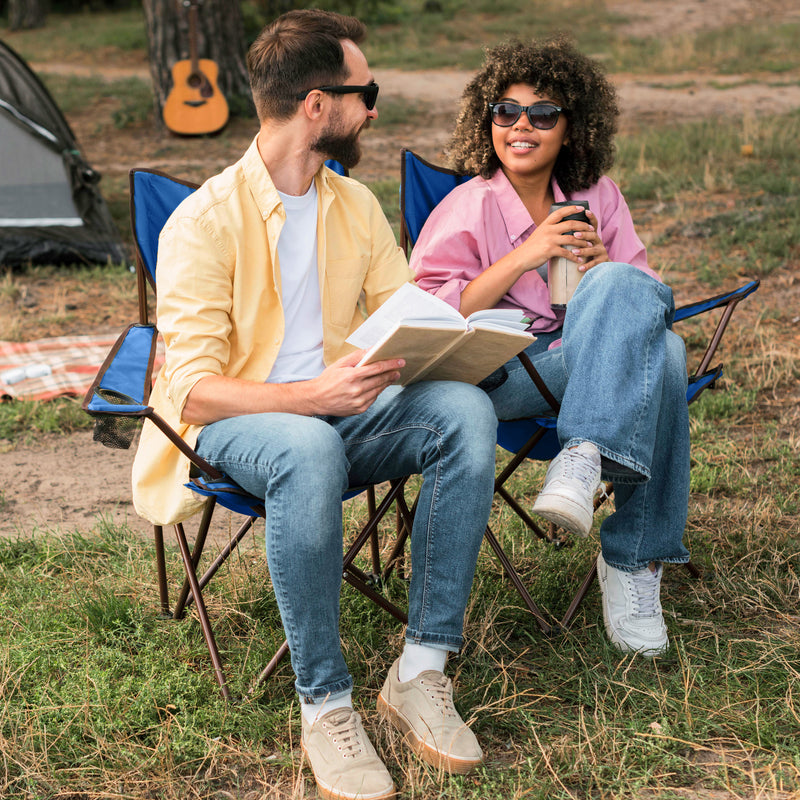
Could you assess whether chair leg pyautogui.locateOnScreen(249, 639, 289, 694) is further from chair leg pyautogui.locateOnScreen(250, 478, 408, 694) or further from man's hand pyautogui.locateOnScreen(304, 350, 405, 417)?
man's hand pyautogui.locateOnScreen(304, 350, 405, 417)

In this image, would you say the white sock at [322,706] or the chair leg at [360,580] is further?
the chair leg at [360,580]

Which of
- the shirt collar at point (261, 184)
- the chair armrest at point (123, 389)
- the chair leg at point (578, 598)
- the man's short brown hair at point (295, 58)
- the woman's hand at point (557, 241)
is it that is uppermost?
the man's short brown hair at point (295, 58)

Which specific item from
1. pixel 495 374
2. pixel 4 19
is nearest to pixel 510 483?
pixel 495 374

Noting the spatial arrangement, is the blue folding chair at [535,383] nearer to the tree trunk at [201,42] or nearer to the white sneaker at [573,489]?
the white sneaker at [573,489]

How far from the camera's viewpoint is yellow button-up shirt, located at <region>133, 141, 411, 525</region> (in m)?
2.22

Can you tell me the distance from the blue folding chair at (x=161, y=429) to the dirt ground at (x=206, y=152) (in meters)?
Result: 0.75

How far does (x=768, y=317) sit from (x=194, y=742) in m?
3.59

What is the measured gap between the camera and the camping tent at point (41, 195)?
19.9 feet

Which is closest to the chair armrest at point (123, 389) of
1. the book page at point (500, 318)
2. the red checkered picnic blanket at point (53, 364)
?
the book page at point (500, 318)

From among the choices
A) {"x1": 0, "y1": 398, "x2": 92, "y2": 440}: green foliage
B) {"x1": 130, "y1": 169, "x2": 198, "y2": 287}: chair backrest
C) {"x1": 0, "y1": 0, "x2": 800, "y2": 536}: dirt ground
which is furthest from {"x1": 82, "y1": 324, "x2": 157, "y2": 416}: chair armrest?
{"x1": 0, "y1": 398, "x2": 92, "y2": 440}: green foliage

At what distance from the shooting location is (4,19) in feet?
72.8

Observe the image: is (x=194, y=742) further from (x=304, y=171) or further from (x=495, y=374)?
(x=304, y=171)

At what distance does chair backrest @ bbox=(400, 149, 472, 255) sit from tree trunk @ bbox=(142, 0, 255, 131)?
6.85 meters

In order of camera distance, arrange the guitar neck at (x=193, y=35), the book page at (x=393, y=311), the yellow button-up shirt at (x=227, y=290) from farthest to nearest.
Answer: the guitar neck at (x=193, y=35), the yellow button-up shirt at (x=227, y=290), the book page at (x=393, y=311)
